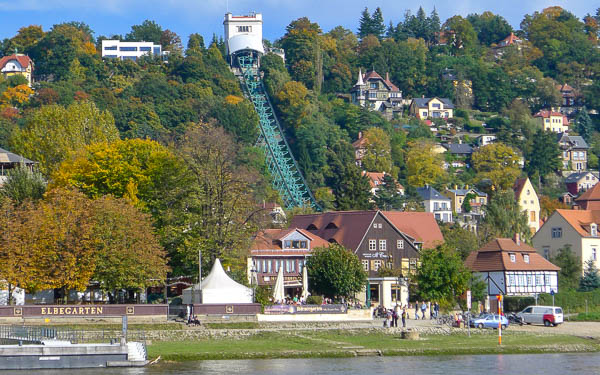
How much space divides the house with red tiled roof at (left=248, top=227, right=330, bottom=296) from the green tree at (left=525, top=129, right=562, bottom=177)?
9170cm

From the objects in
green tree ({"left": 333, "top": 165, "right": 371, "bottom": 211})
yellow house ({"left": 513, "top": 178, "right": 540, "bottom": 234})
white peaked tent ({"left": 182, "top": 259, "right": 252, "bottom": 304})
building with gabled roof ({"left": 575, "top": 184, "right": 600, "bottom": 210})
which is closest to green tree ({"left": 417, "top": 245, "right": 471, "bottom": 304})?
white peaked tent ({"left": 182, "top": 259, "right": 252, "bottom": 304})

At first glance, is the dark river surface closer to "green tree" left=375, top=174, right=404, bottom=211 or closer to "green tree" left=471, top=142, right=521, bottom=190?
"green tree" left=375, top=174, right=404, bottom=211

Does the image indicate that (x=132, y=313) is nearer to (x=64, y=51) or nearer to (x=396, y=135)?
(x=396, y=135)

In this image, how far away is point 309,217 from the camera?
99.0 metres

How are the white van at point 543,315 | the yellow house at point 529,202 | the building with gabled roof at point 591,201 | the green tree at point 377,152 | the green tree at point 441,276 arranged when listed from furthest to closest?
the green tree at point 377,152, the yellow house at point 529,202, the building with gabled roof at point 591,201, the green tree at point 441,276, the white van at point 543,315

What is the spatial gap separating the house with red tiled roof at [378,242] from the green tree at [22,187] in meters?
25.5

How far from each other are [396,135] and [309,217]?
82.3 meters

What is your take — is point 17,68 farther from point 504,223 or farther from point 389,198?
point 504,223

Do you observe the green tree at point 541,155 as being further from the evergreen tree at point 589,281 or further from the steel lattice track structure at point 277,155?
the evergreen tree at point 589,281

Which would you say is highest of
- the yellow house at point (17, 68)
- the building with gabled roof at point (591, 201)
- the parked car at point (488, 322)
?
the yellow house at point (17, 68)

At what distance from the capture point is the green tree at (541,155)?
17325cm

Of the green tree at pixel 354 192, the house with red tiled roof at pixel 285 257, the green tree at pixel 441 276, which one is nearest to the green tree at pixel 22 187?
the house with red tiled roof at pixel 285 257

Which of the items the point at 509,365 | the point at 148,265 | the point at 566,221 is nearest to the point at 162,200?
the point at 148,265

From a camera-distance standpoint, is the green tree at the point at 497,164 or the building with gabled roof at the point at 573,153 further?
the building with gabled roof at the point at 573,153
